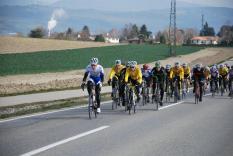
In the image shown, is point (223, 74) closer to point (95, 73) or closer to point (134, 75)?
point (134, 75)

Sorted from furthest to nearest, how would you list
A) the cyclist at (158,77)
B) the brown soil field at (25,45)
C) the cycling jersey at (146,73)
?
the brown soil field at (25,45) < the cycling jersey at (146,73) < the cyclist at (158,77)

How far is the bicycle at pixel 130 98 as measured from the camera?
55.4ft

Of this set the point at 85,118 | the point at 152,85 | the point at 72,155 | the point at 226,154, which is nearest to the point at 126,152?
the point at 72,155

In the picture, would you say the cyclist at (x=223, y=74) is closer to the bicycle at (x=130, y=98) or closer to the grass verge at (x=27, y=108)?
the grass verge at (x=27, y=108)

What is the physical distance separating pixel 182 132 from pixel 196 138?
3.27 feet

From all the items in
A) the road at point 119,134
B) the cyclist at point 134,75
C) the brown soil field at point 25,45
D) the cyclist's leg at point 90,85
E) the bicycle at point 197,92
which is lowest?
the road at point 119,134

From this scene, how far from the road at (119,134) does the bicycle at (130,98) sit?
304 millimetres

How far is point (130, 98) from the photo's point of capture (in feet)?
56.5

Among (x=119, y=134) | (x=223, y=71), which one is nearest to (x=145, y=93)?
(x=223, y=71)

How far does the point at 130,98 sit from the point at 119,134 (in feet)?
18.6

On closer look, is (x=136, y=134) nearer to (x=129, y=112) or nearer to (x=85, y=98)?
(x=129, y=112)

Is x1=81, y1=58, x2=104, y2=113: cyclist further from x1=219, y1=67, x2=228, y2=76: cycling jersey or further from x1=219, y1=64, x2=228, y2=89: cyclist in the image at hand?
x1=219, y1=67, x2=228, y2=76: cycling jersey

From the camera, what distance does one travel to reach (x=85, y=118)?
15125 millimetres

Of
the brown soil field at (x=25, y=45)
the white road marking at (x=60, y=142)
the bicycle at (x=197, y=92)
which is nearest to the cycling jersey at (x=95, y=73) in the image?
the white road marking at (x=60, y=142)
